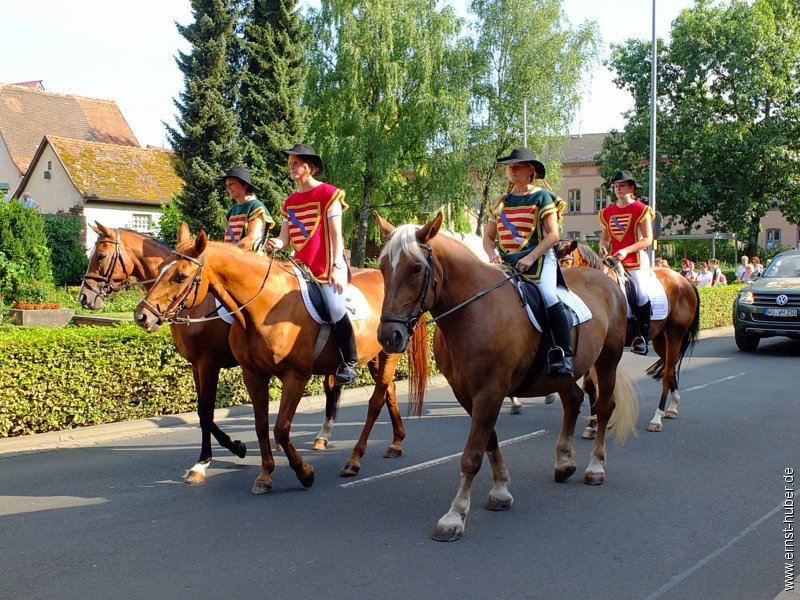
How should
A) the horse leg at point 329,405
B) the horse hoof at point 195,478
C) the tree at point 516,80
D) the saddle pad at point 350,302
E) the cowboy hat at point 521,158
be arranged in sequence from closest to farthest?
the cowboy hat at point 521,158 < the saddle pad at point 350,302 < the horse hoof at point 195,478 < the horse leg at point 329,405 < the tree at point 516,80

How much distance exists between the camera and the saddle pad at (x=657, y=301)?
379 inches

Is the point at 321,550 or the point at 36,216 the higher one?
the point at 36,216

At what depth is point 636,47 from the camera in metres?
44.7

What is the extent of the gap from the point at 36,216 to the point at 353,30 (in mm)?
15448

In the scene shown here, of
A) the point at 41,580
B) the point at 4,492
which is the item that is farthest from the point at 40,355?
the point at 41,580

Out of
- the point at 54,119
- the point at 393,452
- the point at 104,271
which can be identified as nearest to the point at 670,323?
the point at 393,452

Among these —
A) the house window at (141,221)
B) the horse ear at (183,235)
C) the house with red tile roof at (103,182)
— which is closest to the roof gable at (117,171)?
the house with red tile roof at (103,182)

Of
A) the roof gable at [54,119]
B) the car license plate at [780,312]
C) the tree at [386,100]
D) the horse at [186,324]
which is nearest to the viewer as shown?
the horse at [186,324]

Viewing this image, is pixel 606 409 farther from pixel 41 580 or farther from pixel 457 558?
pixel 41 580

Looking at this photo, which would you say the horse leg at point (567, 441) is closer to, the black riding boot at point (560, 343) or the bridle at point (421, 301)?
the black riding boot at point (560, 343)

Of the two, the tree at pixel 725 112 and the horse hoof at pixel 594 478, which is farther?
the tree at pixel 725 112

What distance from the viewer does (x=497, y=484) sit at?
6.00 m

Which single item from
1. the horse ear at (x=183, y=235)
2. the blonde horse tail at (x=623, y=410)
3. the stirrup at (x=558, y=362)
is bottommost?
the blonde horse tail at (x=623, y=410)

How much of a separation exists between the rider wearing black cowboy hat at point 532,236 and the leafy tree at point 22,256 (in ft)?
60.1
